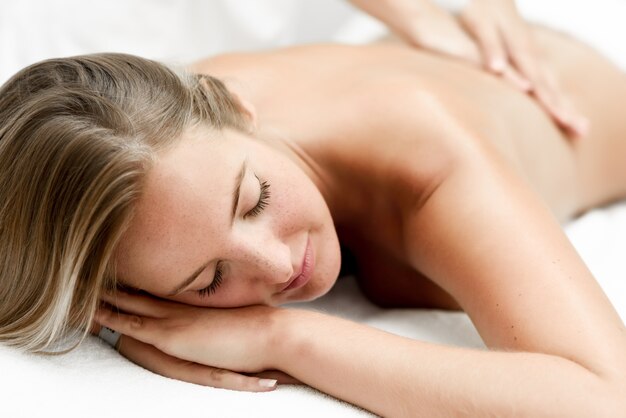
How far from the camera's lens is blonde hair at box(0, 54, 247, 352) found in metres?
0.98

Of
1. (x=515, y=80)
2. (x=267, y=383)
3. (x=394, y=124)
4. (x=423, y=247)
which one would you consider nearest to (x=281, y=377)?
(x=267, y=383)

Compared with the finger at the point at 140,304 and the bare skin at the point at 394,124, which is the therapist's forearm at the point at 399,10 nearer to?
the bare skin at the point at 394,124

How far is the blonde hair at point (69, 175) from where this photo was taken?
98 centimetres

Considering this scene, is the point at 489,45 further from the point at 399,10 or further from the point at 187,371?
the point at 187,371

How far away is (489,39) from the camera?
1.60 meters

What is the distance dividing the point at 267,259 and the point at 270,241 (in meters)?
0.03

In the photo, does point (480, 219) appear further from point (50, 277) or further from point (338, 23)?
point (338, 23)

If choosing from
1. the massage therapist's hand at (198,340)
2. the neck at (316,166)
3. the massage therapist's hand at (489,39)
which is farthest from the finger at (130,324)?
the massage therapist's hand at (489,39)

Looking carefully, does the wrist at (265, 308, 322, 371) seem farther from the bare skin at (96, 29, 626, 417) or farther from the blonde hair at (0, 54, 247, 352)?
the blonde hair at (0, 54, 247, 352)

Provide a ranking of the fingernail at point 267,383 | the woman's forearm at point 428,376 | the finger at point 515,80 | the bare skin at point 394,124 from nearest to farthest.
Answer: the woman's forearm at point 428,376 < the fingernail at point 267,383 < the bare skin at point 394,124 < the finger at point 515,80

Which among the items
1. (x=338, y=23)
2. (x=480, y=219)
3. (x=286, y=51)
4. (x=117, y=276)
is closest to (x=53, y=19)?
(x=286, y=51)

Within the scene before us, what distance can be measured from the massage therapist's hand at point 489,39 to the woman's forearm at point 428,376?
680 mm

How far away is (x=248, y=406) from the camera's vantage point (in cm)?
98

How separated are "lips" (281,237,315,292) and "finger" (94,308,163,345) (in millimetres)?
169
